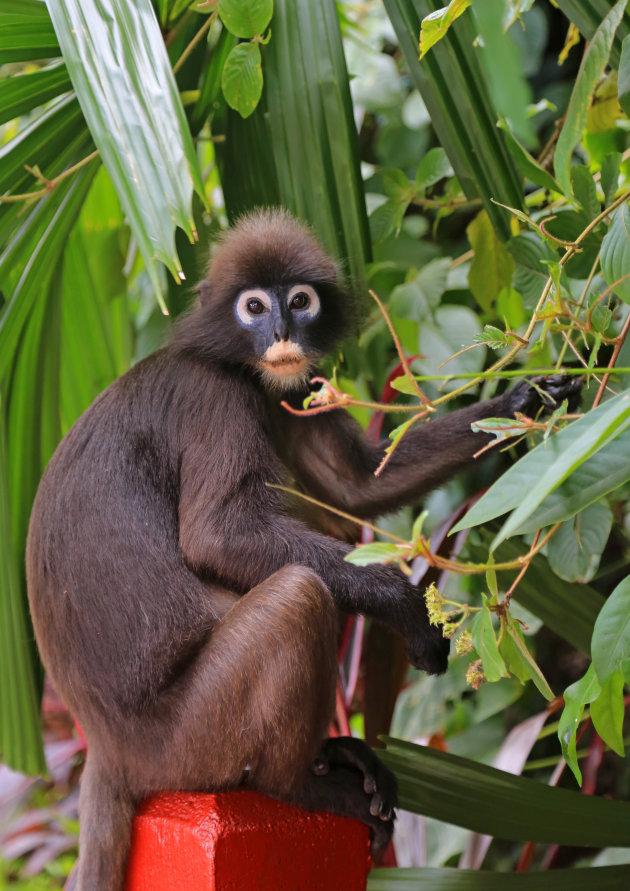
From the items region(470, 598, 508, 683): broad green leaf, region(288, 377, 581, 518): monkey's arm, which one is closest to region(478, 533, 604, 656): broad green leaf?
region(288, 377, 581, 518): monkey's arm

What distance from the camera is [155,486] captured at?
6.73 ft

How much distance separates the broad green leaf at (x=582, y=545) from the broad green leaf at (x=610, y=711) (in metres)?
0.72

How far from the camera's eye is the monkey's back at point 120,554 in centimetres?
191

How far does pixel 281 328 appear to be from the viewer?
2.11 meters

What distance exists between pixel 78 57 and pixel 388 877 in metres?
1.88

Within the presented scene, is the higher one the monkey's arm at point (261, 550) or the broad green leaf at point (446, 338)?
the broad green leaf at point (446, 338)

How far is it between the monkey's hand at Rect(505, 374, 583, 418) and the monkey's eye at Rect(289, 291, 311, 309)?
54cm

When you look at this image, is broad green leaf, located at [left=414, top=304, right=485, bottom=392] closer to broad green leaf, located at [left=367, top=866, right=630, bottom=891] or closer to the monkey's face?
the monkey's face

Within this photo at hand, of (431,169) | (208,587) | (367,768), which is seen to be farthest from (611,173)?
(367,768)

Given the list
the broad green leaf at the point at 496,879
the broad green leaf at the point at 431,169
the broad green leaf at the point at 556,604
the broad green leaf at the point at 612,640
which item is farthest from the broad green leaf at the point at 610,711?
the broad green leaf at the point at 431,169

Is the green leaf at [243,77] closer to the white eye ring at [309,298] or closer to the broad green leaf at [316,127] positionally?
the broad green leaf at [316,127]

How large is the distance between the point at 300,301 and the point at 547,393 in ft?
2.06

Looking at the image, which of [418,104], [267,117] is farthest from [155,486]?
[418,104]

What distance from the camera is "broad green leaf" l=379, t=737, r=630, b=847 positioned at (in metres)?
2.00
